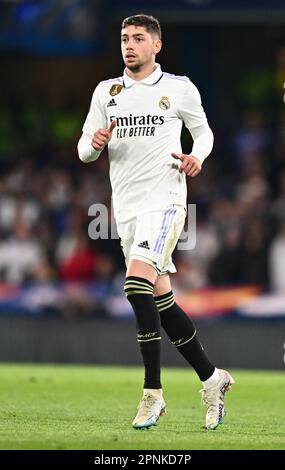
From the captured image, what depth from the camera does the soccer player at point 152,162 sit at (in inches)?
296

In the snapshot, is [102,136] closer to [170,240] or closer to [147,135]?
[147,135]

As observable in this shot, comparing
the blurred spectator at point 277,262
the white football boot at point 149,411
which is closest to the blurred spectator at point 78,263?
the blurred spectator at point 277,262

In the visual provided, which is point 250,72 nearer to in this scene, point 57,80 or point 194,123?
point 57,80

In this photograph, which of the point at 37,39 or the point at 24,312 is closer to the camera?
the point at 24,312

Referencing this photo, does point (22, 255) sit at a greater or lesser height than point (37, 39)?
lesser

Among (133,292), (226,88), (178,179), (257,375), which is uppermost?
(226,88)

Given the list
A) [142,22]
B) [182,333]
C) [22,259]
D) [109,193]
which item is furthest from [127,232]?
[109,193]

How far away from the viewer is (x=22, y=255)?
16703mm

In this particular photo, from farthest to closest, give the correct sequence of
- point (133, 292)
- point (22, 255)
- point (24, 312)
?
point (22, 255) → point (24, 312) → point (133, 292)

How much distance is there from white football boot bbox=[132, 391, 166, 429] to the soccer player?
0.51ft

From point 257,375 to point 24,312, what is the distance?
3.61m

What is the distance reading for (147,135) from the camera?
7676 mm

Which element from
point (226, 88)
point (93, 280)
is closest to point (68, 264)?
point (93, 280)

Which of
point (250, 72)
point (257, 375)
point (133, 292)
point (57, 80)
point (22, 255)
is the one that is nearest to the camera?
point (133, 292)
